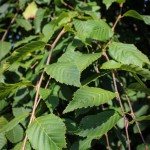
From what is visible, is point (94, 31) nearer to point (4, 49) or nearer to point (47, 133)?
point (47, 133)

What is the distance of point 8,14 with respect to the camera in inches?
67.2

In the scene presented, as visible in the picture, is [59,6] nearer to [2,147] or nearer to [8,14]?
[8,14]

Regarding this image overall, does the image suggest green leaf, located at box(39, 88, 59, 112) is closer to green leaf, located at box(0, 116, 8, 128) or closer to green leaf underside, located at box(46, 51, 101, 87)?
green leaf underside, located at box(46, 51, 101, 87)

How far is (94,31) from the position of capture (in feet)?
3.74

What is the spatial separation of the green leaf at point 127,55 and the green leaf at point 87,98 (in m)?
0.17

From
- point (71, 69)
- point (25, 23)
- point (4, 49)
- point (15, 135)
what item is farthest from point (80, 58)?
point (25, 23)

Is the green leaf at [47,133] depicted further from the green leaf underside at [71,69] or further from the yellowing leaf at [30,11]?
the yellowing leaf at [30,11]

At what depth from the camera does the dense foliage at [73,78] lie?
0.93 meters

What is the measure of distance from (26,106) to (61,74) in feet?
1.31

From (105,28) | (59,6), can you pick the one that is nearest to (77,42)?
(105,28)

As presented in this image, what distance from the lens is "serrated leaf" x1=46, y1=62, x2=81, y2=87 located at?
97cm

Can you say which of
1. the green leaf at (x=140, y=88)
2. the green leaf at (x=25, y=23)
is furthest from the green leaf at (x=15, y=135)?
the green leaf at (x=25, y=23)

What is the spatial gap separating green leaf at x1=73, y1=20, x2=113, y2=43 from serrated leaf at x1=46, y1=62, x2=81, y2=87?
0.16 meters

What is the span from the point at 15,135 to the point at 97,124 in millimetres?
439
